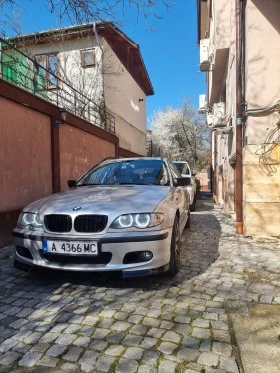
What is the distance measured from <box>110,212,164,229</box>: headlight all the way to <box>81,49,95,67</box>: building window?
12.4 metres

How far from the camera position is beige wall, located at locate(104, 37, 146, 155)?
48.0 ft

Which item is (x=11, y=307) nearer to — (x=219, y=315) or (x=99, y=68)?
(x=219, y=315)

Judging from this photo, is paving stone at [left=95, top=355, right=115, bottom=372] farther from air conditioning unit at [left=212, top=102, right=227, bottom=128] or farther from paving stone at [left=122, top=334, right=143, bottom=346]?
air conditioning unit at [left=212, top=102, right=227, bottom=128]

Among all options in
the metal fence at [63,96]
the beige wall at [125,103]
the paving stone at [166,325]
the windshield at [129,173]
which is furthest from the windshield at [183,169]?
the paving stone at [166,325]

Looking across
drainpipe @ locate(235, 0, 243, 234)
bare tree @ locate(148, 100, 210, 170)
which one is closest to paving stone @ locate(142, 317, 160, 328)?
drainpipe @ locate(235, 0, 243, 234)

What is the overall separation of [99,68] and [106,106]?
169 cm

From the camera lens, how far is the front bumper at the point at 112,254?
119 inches

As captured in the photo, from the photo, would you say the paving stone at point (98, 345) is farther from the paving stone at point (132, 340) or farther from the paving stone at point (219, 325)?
the paving stone at point (219, 325)

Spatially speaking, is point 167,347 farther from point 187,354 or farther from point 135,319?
point 135,319

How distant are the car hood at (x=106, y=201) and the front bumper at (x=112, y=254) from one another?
27cm

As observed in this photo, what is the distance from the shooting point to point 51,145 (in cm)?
714

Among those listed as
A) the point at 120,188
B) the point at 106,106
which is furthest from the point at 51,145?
the point at 106,106

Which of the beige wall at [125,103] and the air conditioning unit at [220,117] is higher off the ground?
the beige wall at [125,103]

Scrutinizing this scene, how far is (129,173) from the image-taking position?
470 cm
